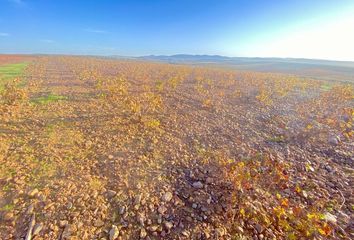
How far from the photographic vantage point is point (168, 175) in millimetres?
3953

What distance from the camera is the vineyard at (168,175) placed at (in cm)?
283

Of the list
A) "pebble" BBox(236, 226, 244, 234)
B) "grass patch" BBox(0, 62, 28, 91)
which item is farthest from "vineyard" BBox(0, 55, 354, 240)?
"grass patch" BBox(0, 62, 28, 91)

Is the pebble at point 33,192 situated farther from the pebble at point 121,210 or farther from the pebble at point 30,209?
the pebble at point 121,210

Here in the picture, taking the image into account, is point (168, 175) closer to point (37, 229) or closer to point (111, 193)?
point (111, 193)

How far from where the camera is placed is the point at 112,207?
306cm

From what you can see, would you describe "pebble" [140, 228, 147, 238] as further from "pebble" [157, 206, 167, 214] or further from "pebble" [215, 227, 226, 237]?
"pebble" [215, 227, 226, 237]

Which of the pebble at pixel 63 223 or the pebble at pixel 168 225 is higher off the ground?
the pebble at pixel 63 223

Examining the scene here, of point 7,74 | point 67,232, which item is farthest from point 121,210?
point 7,74

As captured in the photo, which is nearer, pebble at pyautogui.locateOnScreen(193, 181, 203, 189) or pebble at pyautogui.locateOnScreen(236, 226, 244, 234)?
pebble at pyautogui.locateOnScreen(236, 226, 244, 234)

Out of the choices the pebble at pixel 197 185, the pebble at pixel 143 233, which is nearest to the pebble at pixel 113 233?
the pebble at pixel 143 233

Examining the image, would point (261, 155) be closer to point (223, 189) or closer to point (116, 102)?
point (223, 189)

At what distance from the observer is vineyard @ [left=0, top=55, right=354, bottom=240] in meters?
2.83

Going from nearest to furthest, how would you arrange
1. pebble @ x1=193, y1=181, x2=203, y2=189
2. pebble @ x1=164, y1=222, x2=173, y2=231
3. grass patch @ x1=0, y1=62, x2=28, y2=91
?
pebble @ x1=164, y1=222, x2=173, y2=231 → pebble @ x1=193, y1=181, x2=203, y2=189 → grass patch @ x1=0, y1=62, x2=28, y2=91

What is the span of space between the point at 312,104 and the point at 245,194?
918cm
